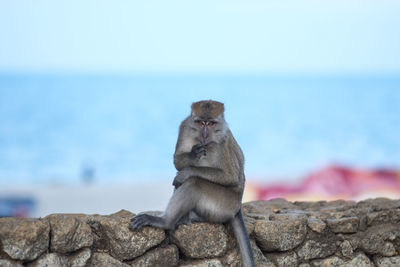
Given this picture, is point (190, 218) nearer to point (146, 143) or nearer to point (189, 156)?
point (189, 156)

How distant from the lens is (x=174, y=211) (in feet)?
17.2

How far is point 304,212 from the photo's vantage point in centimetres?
643

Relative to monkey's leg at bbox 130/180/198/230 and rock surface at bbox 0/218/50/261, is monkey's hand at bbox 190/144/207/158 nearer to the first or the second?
monkey's leg at bbox 130/180/198/230

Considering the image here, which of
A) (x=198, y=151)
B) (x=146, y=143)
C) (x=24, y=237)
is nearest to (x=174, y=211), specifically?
(x=198, y=151)

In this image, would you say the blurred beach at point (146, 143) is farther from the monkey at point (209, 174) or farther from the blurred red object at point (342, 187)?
the monkey at point (209, 174)

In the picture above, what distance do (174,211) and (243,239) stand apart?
0.63 m

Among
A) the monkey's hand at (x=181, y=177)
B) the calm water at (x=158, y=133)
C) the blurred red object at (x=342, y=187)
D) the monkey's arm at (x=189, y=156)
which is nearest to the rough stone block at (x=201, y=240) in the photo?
the monkey's hand at (x=181, y=177)

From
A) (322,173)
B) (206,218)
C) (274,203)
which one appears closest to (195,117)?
(206,218)

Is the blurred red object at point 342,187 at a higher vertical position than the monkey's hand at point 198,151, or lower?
higher

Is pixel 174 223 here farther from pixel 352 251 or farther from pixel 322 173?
pixel 322 173

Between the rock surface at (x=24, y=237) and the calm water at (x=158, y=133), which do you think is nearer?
the rock surface at (x=24, y=237)

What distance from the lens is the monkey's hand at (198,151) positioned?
17.7ft

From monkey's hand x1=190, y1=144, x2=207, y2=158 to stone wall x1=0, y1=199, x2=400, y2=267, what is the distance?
1.90 ft

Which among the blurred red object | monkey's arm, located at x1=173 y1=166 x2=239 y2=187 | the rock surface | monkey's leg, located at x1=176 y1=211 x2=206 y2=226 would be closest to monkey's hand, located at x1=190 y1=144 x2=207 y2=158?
monkey's arm, located at x1=173 y1=166 x2=239 y2=187
